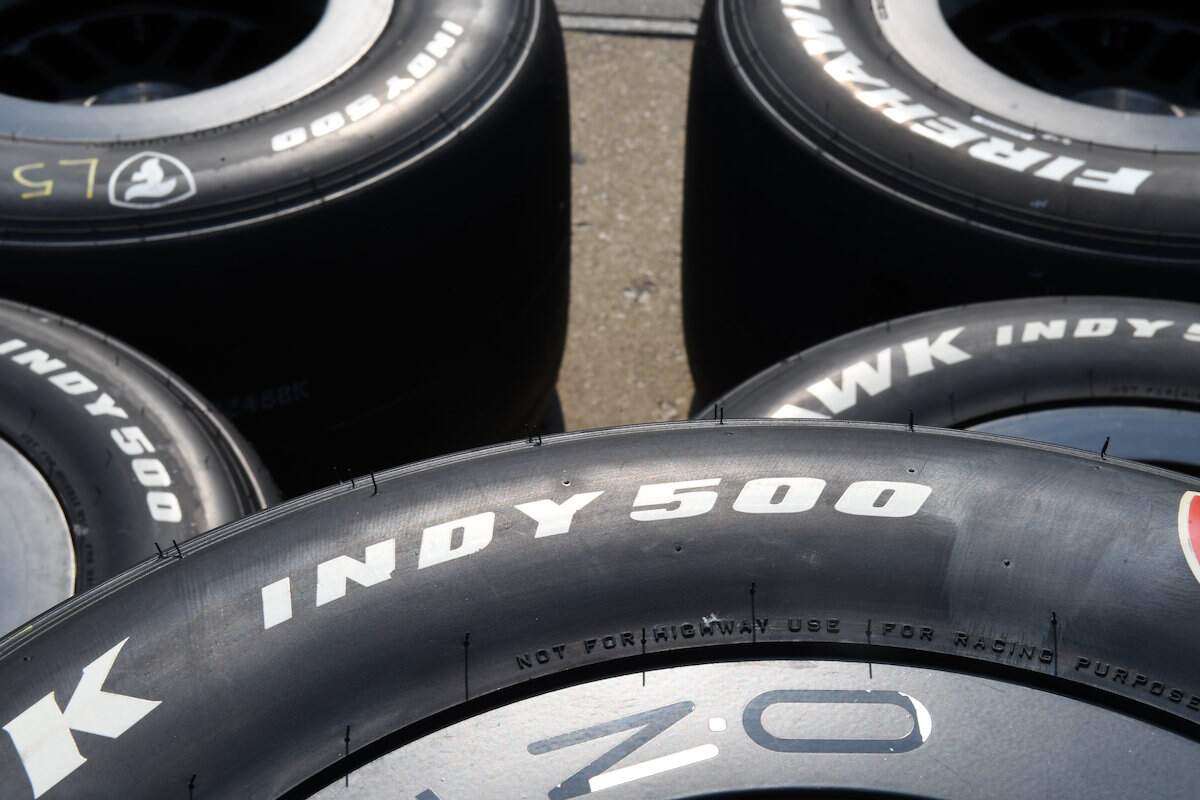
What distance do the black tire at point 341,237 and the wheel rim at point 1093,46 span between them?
60.3 inches

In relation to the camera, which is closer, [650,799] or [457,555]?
[650,799]

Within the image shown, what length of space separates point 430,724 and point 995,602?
0.85m

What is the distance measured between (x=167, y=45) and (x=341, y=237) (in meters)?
1.60

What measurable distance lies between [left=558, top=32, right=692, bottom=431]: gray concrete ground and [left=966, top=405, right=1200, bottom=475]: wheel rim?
6.94ft

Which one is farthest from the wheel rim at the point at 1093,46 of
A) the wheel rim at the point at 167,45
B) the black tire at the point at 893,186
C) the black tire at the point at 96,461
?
the black tire at the point at 96,461

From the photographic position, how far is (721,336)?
4020 mm

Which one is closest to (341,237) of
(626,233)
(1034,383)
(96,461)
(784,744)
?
(96,461)

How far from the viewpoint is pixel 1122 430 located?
2.79 m

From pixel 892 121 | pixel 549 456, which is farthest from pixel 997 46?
pixel 549 456

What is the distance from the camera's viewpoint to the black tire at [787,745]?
1.69 metres

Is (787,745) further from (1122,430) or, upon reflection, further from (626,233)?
(626,233)

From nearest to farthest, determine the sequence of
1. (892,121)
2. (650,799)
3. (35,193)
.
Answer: (650,799) < (35,193) < (892,121)

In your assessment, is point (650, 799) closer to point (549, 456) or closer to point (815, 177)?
point (549, 456)

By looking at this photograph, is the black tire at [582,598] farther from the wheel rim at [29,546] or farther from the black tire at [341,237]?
the black tire at [341,237]
